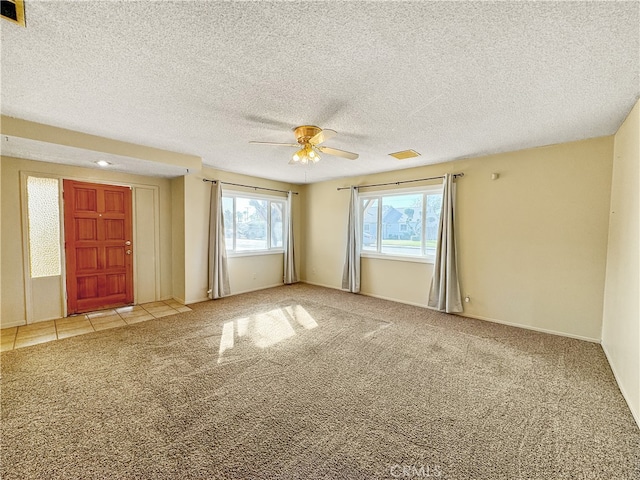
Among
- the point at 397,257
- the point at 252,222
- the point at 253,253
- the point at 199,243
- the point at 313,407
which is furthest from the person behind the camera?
the point at 252,222

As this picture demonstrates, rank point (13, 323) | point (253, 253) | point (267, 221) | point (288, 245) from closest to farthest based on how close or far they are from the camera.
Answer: point (13, 323) < point (253, 253) < point (267, 221) < point (288, 245)

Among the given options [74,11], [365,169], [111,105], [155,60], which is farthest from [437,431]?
[365,169]

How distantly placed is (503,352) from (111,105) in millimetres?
4654

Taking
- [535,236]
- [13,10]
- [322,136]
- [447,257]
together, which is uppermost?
[13,10]

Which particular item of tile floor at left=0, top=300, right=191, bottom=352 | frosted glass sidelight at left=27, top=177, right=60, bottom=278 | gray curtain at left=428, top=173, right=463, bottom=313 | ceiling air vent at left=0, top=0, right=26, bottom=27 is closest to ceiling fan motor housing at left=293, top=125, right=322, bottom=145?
ceiling air vent at left=0, top=0, right=26, bottom=27

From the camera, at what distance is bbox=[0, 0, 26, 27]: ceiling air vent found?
4.22 ft

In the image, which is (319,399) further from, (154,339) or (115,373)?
(154,339)

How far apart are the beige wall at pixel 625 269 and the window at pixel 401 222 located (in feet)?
6.68

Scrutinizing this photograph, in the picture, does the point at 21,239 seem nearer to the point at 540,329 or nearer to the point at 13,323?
the point at 13,323

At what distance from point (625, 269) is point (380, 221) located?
3.39 m

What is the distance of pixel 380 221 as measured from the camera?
17.6ft

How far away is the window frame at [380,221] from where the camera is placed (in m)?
4.65

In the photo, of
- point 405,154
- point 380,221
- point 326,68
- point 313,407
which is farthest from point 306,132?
point 380,221

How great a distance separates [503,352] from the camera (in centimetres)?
299
